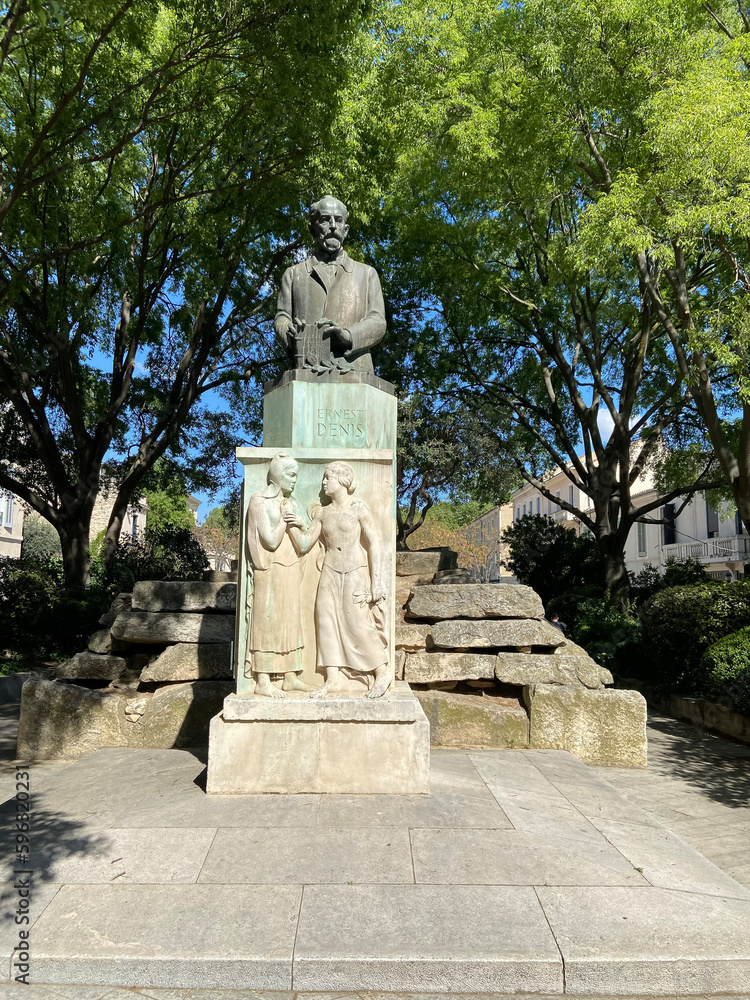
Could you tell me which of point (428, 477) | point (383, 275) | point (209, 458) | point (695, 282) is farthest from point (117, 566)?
point (695, 282)

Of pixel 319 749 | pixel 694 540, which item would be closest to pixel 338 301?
pixel 319 749

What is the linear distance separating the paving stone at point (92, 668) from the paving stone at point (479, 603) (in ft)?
10.3

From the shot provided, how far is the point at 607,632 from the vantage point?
42.2ft

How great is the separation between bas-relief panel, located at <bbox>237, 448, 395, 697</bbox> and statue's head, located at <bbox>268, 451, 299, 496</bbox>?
23mm

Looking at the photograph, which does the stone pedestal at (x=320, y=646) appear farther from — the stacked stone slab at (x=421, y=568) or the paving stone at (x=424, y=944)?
the stacked stone slab at (x=421, y=568)

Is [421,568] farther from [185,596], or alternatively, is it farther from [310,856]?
[310,856]

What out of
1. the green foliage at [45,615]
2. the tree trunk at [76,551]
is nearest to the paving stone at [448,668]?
the green foliage at [45,615]

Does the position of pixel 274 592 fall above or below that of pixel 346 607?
above

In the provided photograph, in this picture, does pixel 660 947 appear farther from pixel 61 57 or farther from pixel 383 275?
pixel 383 275

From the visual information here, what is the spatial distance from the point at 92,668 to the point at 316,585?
3516 mm

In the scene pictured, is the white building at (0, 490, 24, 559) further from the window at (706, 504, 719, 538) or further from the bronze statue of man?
the bronze statue of man

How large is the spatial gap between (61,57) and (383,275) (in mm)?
8930

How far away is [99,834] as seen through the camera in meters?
3.98

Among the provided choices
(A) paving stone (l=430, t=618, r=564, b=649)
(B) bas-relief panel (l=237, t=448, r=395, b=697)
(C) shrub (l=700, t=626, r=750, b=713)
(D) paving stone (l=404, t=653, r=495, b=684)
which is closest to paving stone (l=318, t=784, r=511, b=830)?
(B) bas-relief panel (l=237, t=448, r=395, b=697)
